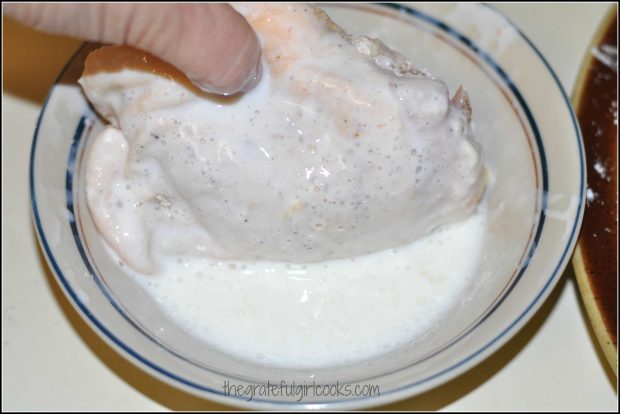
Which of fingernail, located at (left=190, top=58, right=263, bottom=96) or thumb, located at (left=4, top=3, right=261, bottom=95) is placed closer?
thumb, located at (left=4, top=3, right=261, bottom=95)

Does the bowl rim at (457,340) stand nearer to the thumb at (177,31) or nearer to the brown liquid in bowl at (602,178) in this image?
the brown liquid in bowl at (602,178)

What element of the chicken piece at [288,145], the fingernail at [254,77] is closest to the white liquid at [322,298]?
the chicken piece at [288,145]

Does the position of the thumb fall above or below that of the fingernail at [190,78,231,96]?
above

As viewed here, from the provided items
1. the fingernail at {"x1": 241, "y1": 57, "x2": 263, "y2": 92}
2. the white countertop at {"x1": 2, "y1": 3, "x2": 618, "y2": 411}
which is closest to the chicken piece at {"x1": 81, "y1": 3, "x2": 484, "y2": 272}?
the fingernail at {"x1": 241, "y1": 57, "x2": 263, "y2": 92}

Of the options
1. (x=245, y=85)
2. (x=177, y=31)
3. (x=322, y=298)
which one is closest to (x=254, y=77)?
(x=245, y=85)

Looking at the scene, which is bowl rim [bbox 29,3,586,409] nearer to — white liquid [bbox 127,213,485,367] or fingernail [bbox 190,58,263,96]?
white liquid [bbox 127,213,485,367]

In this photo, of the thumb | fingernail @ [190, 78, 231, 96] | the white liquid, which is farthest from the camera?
the white liquid

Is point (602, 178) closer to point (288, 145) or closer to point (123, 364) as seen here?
point (288, 145)
